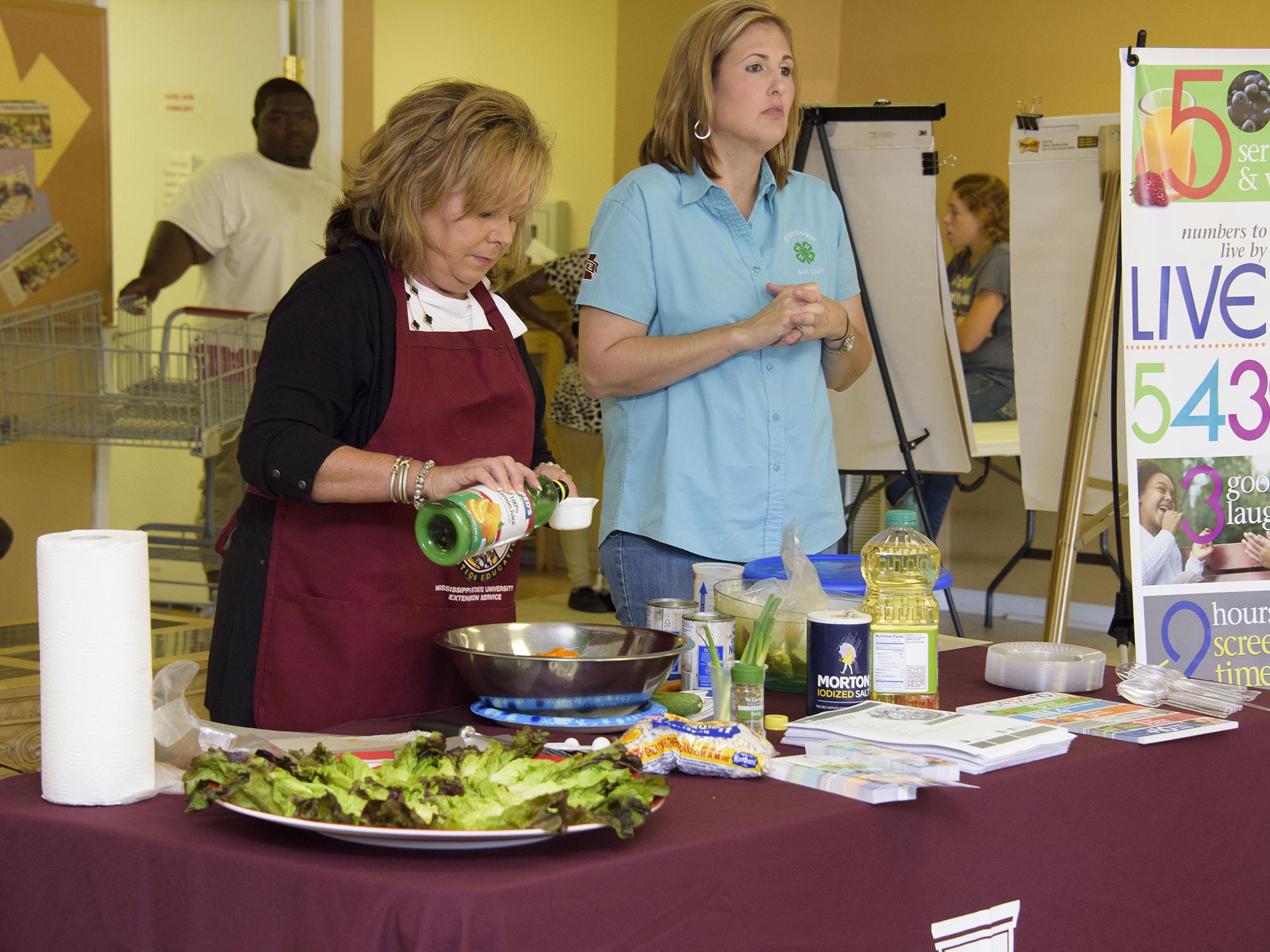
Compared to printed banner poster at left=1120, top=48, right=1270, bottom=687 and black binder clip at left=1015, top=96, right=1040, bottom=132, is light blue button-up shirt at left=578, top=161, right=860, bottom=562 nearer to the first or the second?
printed banner poster at left=1120, top=48, right=1270, bottom=687

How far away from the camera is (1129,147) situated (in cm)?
259

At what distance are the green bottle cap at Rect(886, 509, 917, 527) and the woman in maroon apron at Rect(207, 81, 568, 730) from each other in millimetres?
399

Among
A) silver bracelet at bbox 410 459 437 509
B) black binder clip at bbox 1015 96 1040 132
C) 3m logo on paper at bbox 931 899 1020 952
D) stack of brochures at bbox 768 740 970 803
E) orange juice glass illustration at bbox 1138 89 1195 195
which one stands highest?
black binder clip at bbox 1015 96 1040 132

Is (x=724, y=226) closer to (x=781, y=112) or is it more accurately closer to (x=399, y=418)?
(x=781, y=112)

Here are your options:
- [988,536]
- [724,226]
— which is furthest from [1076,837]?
[988,536]

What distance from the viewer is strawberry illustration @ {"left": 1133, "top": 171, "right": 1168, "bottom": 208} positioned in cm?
260

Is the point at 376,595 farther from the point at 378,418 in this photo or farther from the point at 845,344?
the point at 845,344

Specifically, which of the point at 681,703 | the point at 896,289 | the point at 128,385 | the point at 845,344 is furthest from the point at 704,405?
the point at 128,385

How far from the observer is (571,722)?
1.39 metres

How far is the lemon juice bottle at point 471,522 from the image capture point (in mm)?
1357

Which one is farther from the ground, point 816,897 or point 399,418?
point 399,418

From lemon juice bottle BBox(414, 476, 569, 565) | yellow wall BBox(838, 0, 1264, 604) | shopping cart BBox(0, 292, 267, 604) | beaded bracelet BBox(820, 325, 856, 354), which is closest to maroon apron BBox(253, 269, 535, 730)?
lemon juice bottle BBox(414, 476, 569, 565)

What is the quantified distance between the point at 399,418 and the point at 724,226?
777 millimetres

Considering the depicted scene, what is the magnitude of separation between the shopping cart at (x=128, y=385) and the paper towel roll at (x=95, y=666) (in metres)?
2.50
